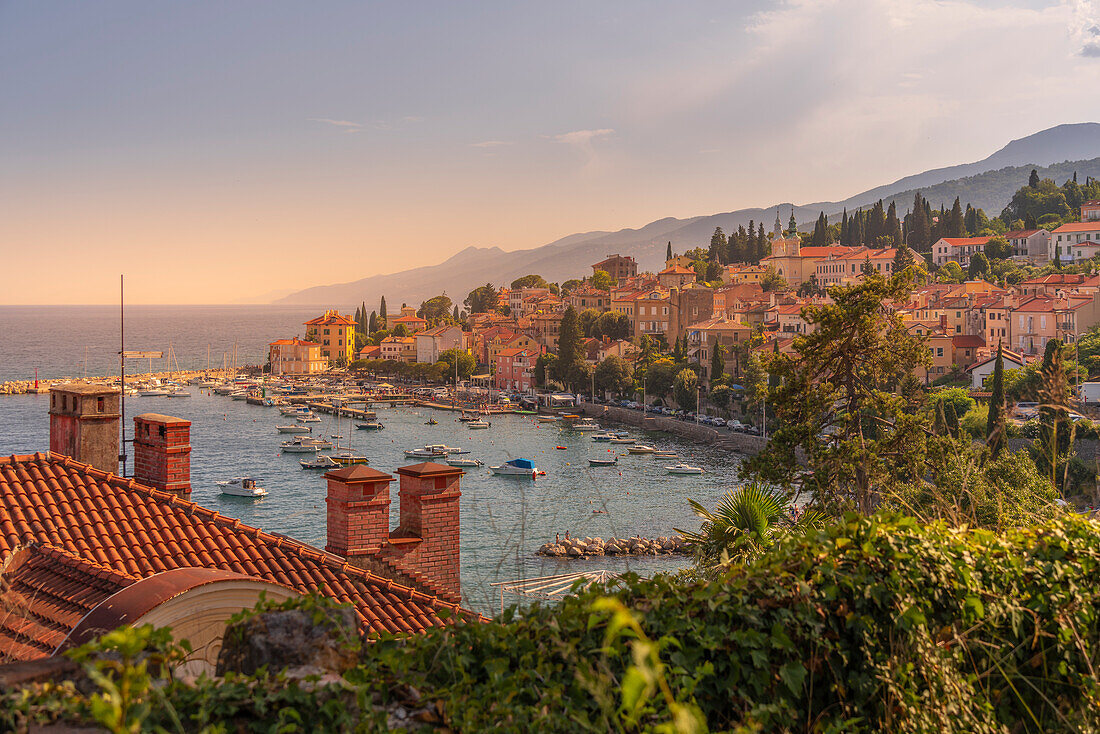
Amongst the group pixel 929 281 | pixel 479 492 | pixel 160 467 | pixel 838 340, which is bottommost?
pixel 479 492

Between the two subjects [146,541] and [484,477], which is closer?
[146,541]

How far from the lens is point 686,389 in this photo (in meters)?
56.9

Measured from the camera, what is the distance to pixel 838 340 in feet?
40.1

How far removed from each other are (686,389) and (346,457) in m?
25.3

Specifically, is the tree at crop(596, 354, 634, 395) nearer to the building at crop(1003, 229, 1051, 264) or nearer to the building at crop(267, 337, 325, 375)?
the building at crop(1003, 229, 1051, 264)

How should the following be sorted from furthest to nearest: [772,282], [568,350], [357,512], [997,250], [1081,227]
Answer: [772,282]
[997,250]
[1081,227]
[568,350]
[357,512]

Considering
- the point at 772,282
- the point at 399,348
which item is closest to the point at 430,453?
the point at 772,282

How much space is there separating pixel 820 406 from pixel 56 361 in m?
130

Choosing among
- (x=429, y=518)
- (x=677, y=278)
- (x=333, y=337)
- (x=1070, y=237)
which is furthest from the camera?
(x=333, y=337)

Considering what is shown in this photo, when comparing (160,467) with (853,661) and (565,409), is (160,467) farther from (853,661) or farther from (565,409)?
(565,409)

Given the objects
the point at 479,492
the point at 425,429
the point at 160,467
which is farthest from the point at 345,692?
the point at 425,429

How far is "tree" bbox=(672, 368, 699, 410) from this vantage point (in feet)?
186

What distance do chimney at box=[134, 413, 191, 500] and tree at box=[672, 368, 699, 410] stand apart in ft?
170

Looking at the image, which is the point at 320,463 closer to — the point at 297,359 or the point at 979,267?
the point at 297,359
